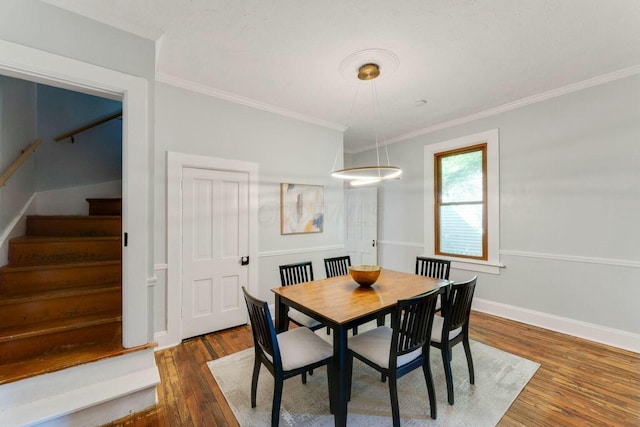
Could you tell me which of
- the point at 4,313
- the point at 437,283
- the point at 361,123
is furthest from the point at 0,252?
the point at 361,123

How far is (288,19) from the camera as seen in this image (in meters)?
1.94

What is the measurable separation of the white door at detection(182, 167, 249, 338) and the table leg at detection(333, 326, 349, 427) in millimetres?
1896

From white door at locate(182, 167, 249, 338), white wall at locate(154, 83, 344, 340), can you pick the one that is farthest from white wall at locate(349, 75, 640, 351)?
white door at locate(182, 167, 249, 338)

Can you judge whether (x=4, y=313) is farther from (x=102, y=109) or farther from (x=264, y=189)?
(x=102, y=109)

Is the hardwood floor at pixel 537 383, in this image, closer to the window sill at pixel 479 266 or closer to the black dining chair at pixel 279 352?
the black dining chair at pixel 279 352

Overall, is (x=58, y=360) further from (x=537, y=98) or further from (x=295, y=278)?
(x=537, y=98)

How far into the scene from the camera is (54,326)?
190 centimetres

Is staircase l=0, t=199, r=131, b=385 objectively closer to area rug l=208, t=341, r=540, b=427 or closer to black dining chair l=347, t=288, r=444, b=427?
area rug l=208, t=341, r=540, b=427

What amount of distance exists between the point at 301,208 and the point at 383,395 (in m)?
2.41

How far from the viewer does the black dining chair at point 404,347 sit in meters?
1.62

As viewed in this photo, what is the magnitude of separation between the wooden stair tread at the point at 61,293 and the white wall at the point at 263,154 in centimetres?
48

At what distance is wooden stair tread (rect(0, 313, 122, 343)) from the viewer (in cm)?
177

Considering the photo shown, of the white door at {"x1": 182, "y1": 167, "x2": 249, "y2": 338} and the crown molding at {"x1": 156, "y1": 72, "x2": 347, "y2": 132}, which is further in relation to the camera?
the white door at {"x1": 182, "y1": 167, "x2": 249, "y2": 338}

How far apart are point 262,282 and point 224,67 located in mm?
2454
